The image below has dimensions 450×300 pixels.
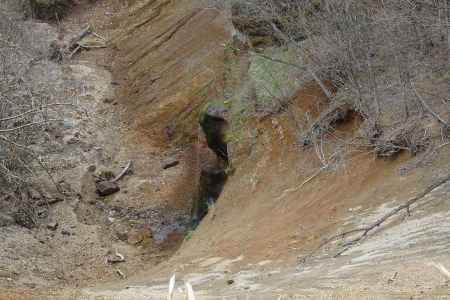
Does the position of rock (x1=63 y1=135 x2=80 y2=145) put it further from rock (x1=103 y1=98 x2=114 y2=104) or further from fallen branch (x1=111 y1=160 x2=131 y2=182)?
rock (x1=103 y1=98 x2=114 y2=104)

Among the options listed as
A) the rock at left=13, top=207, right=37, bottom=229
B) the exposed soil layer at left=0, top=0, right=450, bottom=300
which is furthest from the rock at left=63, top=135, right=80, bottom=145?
the rock at left=13, top=207, right=37, bottom=229

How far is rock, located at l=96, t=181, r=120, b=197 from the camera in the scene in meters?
14.9

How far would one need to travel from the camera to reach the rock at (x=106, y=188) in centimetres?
1486

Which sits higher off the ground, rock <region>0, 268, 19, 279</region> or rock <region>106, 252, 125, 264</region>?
rock <region>0, 268, 19, 279</region>

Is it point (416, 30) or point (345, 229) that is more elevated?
point (416, 30)

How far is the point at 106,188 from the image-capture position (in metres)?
14.9

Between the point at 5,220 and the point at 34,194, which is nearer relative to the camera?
the point at 5,220

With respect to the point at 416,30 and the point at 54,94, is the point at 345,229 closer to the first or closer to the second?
the point at 416,30

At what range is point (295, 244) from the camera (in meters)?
8.81

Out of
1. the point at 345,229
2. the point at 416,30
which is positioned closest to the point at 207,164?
the point at 416,30

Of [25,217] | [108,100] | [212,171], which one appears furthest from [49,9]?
[25,217]

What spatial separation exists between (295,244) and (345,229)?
73cm

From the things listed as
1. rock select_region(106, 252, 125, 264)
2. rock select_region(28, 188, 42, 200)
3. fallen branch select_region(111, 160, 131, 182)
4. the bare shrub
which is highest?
the bare shrub

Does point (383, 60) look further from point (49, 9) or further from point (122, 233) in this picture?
point (49, 9)
